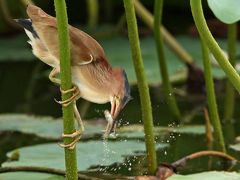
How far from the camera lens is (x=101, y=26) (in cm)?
404

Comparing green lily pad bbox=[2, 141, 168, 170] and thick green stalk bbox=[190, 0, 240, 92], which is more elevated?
thick green stalk bbox=[190, 0, 240, 92]

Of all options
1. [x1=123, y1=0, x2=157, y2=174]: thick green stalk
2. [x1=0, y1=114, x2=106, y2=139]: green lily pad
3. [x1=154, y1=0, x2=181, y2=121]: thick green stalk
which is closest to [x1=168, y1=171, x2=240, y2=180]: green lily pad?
[x1=123, y1=0, x2=157, y2=174]: thick green stalk

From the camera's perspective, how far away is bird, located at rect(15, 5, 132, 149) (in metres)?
1.29

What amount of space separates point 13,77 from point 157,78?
0.84m

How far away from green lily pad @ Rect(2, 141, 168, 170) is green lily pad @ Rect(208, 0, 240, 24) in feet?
1.82

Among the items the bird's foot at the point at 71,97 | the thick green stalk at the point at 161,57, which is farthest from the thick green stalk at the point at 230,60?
the bird's foot at the point at 71,97

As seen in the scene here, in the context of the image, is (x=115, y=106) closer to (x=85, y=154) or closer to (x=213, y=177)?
(x=213, y=177)

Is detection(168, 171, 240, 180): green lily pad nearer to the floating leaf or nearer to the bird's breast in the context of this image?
the bird's breast

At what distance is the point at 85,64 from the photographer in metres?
1.29

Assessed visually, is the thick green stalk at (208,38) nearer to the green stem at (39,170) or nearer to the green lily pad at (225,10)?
the green lily pad at (225,10)

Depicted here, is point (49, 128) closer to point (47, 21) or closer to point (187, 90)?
point (187, 90)

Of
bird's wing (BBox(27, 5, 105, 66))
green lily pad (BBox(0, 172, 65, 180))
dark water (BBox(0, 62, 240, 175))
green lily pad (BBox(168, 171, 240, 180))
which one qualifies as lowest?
dark water (BBox(0, 62, 240, 175))

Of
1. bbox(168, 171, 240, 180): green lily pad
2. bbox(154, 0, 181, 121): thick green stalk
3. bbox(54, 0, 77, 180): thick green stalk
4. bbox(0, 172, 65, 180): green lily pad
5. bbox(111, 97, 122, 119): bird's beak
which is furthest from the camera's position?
bbox(154, 0, 181, 121): thick green stalk

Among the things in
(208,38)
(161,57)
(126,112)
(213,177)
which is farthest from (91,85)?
(126,112)
